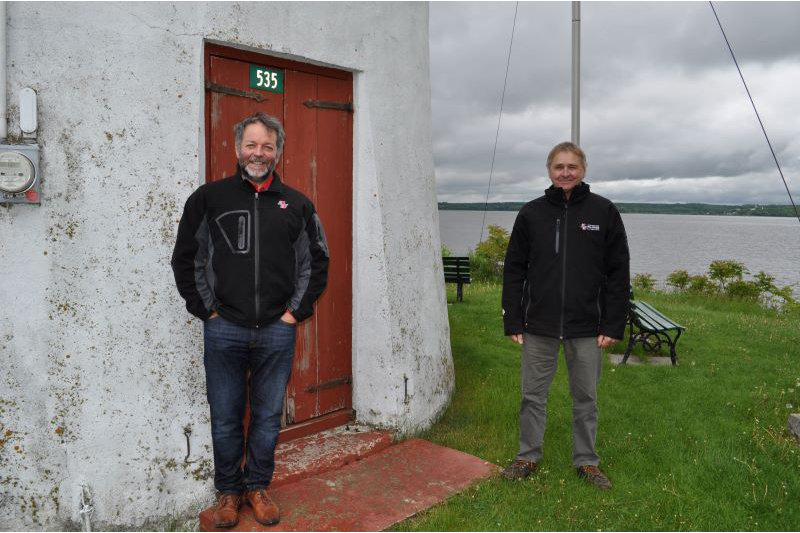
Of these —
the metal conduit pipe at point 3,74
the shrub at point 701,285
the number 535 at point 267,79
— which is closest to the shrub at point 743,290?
the shrub at point 701,285

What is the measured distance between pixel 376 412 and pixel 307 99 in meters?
2.41

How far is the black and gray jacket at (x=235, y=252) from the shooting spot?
3094mm

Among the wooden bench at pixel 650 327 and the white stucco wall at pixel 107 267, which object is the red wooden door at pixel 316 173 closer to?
the white stucco wall at pixel 107 267

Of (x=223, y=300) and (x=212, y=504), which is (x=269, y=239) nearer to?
(x=223, y=300)

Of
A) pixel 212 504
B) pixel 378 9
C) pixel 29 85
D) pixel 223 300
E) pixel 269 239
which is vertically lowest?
pixel 212 504

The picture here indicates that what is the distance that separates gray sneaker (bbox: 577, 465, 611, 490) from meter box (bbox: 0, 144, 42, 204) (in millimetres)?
3641

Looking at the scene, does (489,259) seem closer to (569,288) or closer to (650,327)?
(650,327)

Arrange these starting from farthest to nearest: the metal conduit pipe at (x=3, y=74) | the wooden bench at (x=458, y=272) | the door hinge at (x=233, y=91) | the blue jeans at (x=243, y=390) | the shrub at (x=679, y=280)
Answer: the shrub at (x=679, y=280) → the wooden bench at (x=458, y=272) → the door hinge at (x=233, y=91) → the blue jeans at (x=243, y=390) → the metal conduit pipe at (x=3, y=74)

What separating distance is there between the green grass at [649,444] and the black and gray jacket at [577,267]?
1048mm

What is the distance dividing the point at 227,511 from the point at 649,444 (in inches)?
124

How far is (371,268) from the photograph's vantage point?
14.8ft

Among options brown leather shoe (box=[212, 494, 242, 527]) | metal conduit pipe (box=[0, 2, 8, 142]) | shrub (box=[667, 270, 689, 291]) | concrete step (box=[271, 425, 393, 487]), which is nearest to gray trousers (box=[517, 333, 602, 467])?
concrete step (box=[271, 425, 393, 487])

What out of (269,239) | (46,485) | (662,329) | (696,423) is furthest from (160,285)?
(662,329)

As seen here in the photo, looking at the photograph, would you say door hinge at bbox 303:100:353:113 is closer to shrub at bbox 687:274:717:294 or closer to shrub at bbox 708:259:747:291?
shrub at bbox 687:274:717:294
